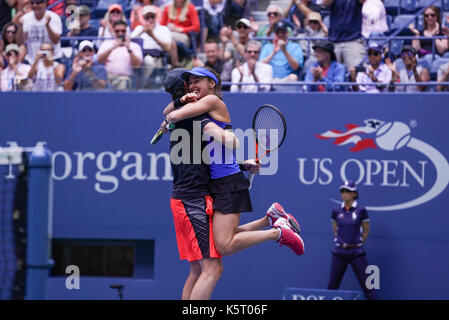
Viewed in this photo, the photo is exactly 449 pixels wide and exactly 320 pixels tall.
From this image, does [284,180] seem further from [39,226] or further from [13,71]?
[39,226]

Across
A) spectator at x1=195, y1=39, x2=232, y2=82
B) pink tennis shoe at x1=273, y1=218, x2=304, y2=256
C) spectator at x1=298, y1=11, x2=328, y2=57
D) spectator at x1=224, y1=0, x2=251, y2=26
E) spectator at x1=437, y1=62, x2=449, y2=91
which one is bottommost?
pink tennis shoe at x1=273, y1=218, x2=304, y2=256

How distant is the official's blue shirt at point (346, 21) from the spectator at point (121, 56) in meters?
2.44

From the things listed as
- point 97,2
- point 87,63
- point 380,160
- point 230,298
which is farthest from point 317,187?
point 97,2

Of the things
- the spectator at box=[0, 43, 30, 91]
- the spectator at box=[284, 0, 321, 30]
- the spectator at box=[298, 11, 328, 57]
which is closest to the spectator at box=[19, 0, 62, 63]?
the spectator at box=[0, 43, 30, 91]

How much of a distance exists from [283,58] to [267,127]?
13.0ft

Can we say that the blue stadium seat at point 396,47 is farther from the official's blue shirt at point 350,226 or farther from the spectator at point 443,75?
the official's blue shirt at point 350,226

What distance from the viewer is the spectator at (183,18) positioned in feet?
35.7

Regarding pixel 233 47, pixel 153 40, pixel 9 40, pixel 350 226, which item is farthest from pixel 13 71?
pixel 350 226

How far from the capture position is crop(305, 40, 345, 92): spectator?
1009cm

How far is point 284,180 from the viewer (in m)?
→ 10.3

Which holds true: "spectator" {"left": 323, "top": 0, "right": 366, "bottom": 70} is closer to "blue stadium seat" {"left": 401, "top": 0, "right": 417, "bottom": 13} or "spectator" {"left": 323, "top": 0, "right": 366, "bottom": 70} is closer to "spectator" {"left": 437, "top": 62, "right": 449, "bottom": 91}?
"blue stadium seat" {"left": 401, "top": 0, "right": 417, "bottom": 13}

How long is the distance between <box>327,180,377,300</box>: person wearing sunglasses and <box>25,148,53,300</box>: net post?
18.3 feet

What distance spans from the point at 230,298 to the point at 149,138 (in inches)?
87.3
